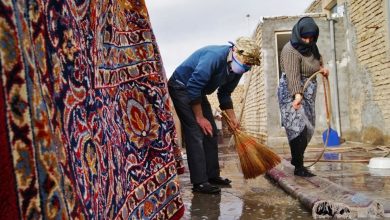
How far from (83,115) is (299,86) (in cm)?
279

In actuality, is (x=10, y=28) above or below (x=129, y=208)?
above

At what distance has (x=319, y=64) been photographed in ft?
13.6

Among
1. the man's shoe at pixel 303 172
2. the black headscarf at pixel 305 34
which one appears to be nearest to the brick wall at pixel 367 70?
the black headscarf at pixel 305 34

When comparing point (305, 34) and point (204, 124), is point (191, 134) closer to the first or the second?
point (204, 124)

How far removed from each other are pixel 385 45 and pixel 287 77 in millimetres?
5345

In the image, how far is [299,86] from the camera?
3.90 m

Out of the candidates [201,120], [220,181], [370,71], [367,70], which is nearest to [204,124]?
[201,120]

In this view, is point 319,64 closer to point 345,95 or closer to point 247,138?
point 247,138

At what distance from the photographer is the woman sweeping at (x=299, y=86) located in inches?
155

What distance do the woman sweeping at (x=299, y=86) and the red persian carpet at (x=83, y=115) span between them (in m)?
1.80

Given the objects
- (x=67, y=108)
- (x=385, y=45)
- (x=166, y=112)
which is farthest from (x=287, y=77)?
(x=385, y=45)

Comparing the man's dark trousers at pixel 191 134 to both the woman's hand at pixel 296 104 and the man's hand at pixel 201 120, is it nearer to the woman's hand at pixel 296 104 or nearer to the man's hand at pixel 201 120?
the man's hand at pixel 201 120

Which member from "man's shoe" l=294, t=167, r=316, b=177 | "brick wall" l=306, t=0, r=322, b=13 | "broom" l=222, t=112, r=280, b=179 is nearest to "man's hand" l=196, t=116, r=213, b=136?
"broom" l=222, t=112, r=280, b=179

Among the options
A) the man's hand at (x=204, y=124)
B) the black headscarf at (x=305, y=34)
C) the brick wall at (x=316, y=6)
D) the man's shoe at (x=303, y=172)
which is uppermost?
the brick wall at (x=316, y=6)
